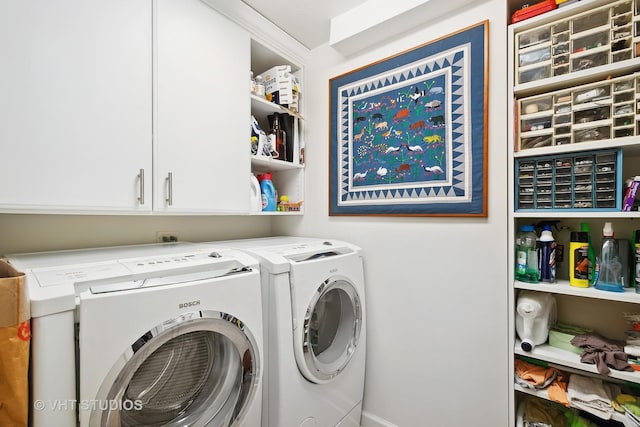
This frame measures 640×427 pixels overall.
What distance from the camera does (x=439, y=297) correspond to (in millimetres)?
1494

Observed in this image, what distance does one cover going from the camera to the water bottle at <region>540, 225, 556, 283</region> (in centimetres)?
116

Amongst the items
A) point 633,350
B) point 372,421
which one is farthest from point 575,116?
point 372,421

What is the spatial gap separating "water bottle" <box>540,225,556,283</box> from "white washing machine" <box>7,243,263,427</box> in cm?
116

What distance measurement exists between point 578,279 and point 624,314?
0.25 m

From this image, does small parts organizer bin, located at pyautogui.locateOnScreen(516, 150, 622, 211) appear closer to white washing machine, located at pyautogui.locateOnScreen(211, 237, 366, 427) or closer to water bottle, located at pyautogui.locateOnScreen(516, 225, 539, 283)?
water bottle, located at pyautogui.locateOnScreen(516, 225, 539, 283)

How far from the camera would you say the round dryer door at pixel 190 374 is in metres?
0.87

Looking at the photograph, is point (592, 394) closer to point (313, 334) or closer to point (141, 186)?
point (313, 334)

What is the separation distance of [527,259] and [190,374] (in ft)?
4.69

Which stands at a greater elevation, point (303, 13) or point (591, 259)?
point (303, 13)

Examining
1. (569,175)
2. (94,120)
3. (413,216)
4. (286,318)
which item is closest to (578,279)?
(569,175)

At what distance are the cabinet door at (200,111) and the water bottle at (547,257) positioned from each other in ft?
4.71

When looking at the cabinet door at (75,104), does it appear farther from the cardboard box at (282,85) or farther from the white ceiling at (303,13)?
the cardboard box at (282,85)

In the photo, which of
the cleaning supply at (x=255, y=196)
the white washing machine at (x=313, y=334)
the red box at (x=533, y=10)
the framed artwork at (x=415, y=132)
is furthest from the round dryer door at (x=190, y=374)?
the red box at (x=533, y=10)

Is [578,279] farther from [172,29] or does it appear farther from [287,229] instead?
[172,29]
